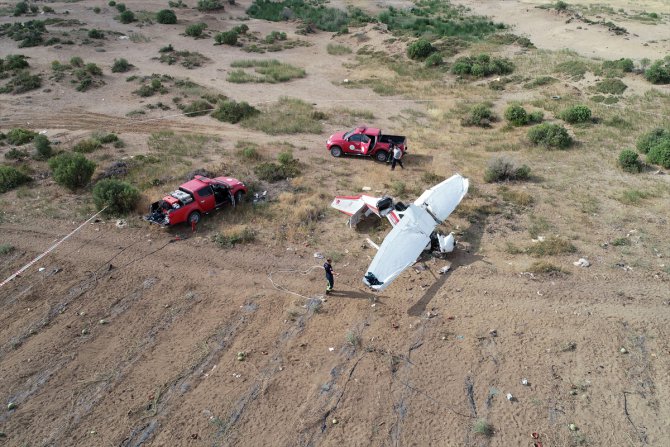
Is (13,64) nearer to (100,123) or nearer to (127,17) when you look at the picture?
(100,123)

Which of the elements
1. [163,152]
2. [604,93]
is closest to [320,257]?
[163,152]

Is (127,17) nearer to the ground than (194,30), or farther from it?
nearer to the ground

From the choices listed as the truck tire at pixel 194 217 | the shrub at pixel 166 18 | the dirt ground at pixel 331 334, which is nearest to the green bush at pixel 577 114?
the dirt ground at pixel 331 334

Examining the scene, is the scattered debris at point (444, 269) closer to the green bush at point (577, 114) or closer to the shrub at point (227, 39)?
the green bush at point (577, 114)

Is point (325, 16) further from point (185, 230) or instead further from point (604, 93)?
point (185, 230)

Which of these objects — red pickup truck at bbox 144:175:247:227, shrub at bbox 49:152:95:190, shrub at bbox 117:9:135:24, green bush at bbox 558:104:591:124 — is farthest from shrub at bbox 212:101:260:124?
shrub at bbox 117:9:135:24

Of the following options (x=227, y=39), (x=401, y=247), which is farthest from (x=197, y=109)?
(x=401, y=247)
